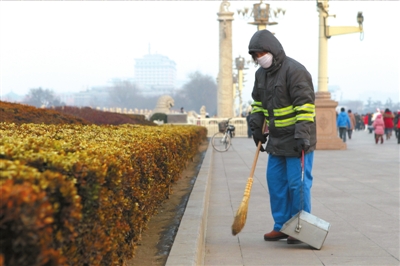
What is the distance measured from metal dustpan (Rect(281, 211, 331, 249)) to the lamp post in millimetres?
15556

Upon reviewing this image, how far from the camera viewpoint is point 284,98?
19.8 feet

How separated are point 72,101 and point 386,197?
19458cm

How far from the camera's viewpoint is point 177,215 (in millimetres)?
6879

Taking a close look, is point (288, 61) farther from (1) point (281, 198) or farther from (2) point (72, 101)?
(2) point (72, 101)

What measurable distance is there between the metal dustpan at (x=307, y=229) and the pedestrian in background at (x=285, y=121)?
6.5 inches

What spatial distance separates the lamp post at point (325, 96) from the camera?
70.4 feet

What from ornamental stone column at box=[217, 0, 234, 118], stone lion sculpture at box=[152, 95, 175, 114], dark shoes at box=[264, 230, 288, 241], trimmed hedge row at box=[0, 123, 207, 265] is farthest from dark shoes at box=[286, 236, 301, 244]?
stone lion sculpture at box=[152, 95, 175, 114]

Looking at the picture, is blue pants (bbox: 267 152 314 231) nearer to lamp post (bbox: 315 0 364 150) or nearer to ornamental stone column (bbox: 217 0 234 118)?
lamp post (bbox: 315 0 364 150)

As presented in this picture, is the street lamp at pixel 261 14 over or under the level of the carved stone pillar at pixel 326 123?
over

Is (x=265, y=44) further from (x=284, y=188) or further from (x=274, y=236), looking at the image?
(x=274, y=236)

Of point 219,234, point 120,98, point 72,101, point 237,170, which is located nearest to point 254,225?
Answer: point 219,234

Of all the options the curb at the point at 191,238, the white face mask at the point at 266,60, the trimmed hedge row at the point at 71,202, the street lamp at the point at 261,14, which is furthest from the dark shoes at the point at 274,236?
the street lamp at the point at 261,14

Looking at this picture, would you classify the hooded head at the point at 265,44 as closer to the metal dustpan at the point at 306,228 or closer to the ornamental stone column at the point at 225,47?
the metal dustpan at the point at 306,228

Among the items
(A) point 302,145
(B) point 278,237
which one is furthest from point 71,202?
(B) point 278,237
